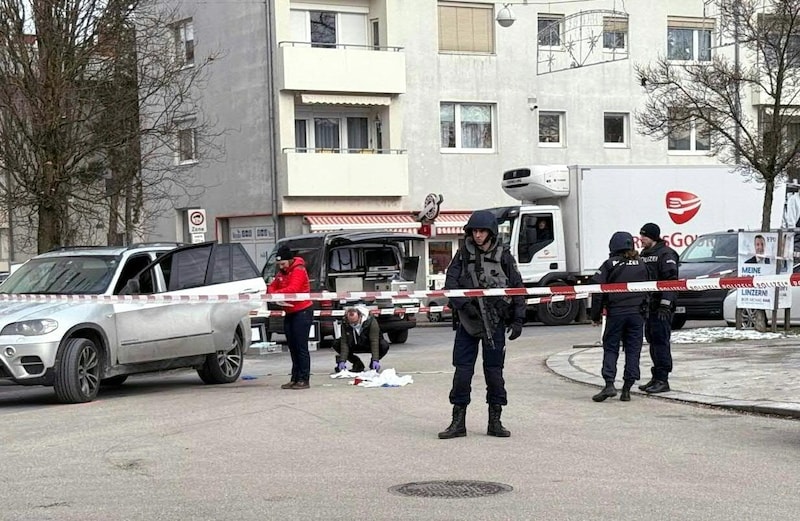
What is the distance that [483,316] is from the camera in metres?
9.97

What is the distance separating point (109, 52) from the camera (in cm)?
2119

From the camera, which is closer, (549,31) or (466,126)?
(466,126)

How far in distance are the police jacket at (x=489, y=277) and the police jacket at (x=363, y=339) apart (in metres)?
5.39

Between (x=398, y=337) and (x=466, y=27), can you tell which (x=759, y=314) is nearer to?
(x=398, y=337)

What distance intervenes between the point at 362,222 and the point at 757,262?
55.0 feet

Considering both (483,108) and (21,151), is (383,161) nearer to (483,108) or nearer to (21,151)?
(483,108)

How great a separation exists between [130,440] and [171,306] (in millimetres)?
4340

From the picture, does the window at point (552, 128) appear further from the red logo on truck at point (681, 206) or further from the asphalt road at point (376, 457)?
the asphalt road at point (376, 457)

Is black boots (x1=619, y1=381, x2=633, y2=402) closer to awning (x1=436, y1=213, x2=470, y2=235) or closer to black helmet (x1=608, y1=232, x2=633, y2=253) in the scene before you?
black helmet (x1=608, y1=232, x2=633, y2=253)

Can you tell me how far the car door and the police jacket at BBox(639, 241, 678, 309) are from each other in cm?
533

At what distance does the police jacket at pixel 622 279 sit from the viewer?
12.4 metres

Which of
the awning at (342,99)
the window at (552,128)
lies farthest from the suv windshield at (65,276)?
the window at (552,128)

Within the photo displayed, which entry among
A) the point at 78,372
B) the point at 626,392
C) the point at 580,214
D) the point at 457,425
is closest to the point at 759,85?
the point at 580,214

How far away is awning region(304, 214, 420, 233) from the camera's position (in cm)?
3475
